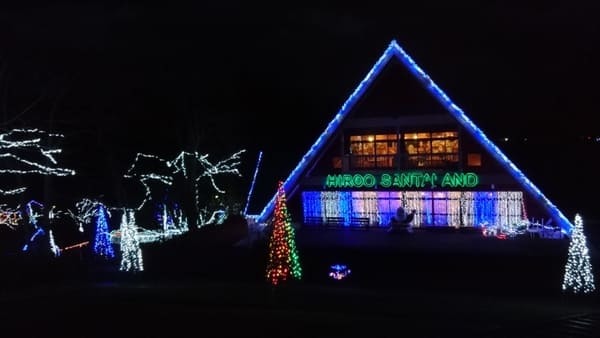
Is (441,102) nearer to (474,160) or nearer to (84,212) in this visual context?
(474,160)

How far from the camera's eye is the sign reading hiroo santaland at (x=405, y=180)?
2384 cm

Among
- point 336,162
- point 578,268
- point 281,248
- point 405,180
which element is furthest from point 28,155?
point 578,268

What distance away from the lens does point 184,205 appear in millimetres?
30109

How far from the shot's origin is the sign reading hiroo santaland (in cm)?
2384

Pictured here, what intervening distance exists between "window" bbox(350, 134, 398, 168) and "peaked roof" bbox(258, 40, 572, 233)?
3.69 feet

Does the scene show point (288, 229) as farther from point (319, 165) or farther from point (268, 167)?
point (268, 167)

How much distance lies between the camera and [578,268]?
14.2 meters

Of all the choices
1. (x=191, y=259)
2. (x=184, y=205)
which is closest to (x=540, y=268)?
(x=191, y=259)

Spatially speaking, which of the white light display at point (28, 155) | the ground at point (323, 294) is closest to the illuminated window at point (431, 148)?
the ground at point (323, 294)

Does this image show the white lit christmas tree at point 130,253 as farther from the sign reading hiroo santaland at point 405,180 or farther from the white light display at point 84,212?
the sign reading hiroo santaland at point 405,180

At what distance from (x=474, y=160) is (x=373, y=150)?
3.69 meters

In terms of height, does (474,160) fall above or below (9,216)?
above

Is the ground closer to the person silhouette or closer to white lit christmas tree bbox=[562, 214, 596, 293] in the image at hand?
white lit christmas tree bbox=[562, 214, 596, 293]

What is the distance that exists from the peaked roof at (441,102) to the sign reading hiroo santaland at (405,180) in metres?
1.18
